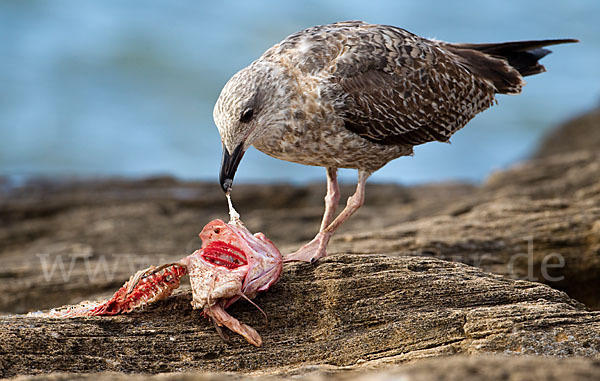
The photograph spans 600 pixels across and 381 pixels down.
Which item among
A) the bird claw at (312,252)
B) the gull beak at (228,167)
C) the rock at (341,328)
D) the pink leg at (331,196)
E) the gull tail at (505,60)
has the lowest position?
the rock at (341,328)

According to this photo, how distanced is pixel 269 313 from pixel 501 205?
373 centimetres

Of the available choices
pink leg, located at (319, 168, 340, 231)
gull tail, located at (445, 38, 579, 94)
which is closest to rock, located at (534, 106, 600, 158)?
gull tail, located at (445, 38, 579, 94)

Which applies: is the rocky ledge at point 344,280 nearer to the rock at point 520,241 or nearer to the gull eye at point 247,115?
the rock at point 520,241

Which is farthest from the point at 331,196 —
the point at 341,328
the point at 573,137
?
the point at 573,137

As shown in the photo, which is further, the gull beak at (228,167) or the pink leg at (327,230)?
the pink leg at (327,230)

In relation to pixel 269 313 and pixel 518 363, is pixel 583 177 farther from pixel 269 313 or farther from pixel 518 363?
pixel 518 363

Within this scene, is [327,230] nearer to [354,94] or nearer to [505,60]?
[354,94]

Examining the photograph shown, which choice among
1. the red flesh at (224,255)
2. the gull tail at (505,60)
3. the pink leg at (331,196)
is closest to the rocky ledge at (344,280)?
the red flesh at (224,255)

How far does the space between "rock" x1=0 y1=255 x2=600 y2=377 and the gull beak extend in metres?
0.76

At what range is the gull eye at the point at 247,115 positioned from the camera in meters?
4.77

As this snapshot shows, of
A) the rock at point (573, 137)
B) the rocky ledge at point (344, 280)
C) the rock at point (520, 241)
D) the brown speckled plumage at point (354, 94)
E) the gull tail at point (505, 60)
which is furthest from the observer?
the rock at point (573, 137)

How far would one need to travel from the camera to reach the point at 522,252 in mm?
6090

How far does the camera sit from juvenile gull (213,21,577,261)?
4918mm

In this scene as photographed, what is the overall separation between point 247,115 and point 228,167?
1.25 ft
